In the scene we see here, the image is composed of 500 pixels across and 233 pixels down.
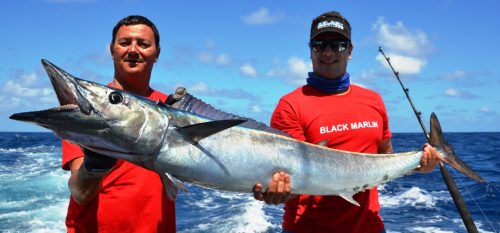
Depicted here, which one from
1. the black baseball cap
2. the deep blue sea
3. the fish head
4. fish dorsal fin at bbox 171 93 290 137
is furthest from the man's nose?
the deep blue sea

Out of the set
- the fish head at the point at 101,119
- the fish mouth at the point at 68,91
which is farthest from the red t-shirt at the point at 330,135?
the fish mouth at the point at 68,91

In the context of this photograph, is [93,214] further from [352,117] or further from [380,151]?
[380,151]

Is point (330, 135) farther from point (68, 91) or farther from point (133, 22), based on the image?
point (68, 91)

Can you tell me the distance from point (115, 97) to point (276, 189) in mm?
1157

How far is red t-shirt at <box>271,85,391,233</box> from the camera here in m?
3.70

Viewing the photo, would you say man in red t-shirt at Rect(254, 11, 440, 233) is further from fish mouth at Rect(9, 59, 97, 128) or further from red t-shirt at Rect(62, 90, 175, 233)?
fish mouth at Rect(9, 59, 97, 128)

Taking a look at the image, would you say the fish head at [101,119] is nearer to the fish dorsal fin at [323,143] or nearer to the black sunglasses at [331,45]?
the fish dorsal fin at [323,143]

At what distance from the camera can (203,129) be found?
2676 millimetres

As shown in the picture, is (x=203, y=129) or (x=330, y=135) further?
(x=330, y=135)

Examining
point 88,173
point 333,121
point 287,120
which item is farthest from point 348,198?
point 88,173

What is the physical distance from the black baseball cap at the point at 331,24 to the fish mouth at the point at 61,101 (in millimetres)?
2096

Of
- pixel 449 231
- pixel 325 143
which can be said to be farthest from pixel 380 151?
pixel 449 231

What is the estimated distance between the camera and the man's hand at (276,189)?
305cm

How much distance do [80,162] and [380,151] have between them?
2.40 meters
